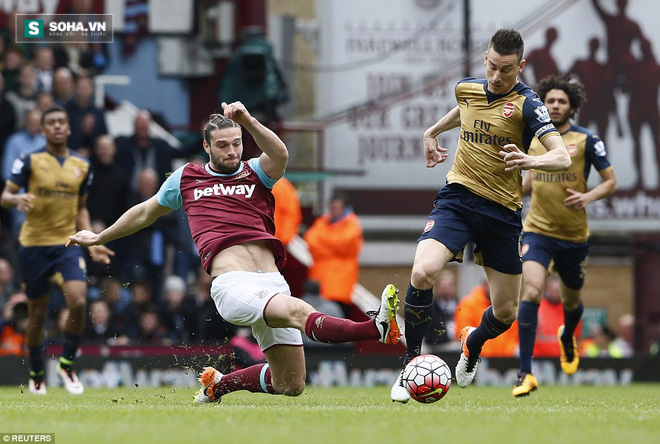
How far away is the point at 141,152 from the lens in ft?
56.5

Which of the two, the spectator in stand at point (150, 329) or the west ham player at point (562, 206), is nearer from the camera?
the west ham player at point (562, 206)

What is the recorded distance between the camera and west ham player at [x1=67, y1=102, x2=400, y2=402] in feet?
28.6

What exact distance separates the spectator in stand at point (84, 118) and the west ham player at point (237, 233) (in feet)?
26.0

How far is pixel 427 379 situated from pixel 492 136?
1951 millimetres

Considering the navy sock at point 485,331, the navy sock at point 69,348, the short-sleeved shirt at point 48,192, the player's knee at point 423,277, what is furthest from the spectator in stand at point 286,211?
the player's knee at point 423,277

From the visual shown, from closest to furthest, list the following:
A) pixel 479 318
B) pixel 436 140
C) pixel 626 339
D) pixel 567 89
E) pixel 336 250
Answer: pixel 436 140 < pixel 567 89 < pixel 479 318 < pixel 336 250 < pixel 626 339

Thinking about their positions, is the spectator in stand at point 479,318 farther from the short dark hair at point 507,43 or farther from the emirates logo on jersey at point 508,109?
the short dark hair at point 507,43

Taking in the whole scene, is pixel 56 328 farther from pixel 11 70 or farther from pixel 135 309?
pixel 11 70

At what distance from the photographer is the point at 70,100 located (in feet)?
56.1

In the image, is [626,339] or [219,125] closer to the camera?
[219,125]

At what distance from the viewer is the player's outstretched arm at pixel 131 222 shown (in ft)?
30.2

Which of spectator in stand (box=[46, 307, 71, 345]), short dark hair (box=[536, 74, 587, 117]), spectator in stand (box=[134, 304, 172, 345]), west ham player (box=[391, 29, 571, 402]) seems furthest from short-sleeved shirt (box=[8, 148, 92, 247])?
short dark hair (box=[536, 74, 587, 117])

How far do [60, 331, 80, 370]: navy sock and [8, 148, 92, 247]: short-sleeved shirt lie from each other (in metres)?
0.97

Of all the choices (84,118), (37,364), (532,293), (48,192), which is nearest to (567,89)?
(532,293)
